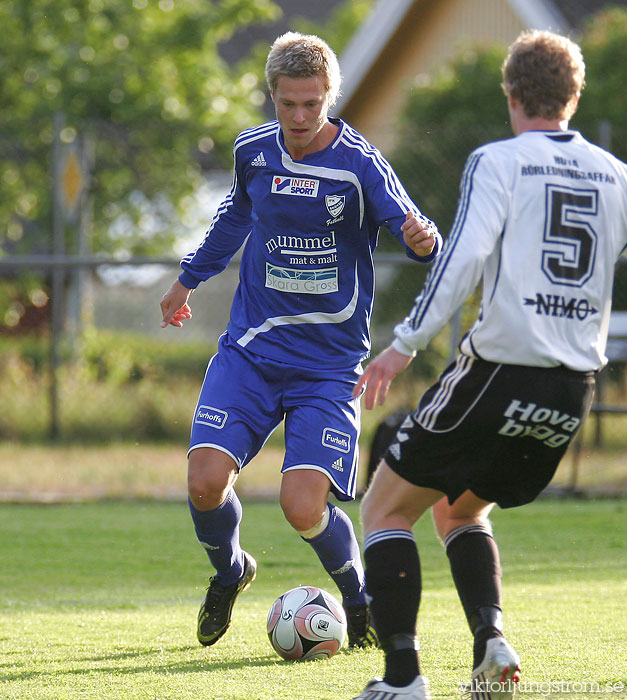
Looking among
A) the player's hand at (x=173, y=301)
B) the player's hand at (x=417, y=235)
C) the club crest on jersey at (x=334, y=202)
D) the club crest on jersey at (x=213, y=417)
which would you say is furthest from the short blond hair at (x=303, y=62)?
the club crest on jersey at (x=213, y=417)

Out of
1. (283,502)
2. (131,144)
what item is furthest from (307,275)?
(131,144)

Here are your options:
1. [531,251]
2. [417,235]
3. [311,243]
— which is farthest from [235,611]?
[531,251]

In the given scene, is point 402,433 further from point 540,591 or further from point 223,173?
point 223,173

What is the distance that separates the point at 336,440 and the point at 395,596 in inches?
43.0

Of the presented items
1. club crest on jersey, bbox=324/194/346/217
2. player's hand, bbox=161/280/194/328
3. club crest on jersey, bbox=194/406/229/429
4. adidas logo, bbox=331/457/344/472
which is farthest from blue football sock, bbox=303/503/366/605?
club crest on jersey, bbox=324/194/346/217

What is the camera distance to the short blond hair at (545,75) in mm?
3400

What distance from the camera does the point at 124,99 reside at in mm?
14148

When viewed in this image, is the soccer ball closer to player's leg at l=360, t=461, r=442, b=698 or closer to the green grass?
the green grass

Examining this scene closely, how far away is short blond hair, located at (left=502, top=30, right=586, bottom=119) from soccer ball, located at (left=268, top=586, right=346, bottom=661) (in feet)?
6.78

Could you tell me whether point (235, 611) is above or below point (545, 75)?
below

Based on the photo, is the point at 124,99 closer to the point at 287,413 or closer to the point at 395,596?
the point at 287,413

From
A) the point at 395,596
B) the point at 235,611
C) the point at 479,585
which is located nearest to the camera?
the point at 395,596

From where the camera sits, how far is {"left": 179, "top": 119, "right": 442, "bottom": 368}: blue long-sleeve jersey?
4469 mm

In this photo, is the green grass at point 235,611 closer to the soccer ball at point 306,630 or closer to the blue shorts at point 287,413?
the soccer ball at point 306,630
